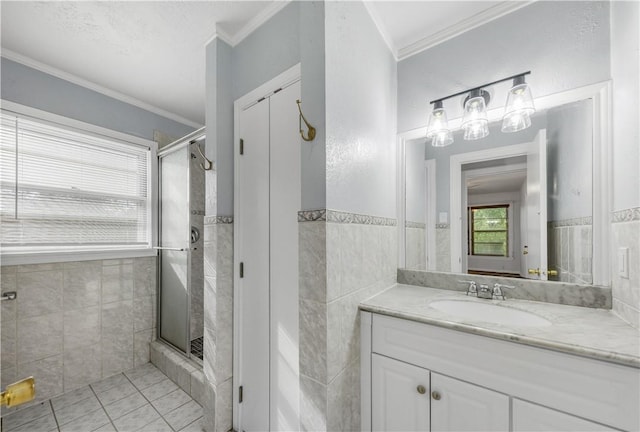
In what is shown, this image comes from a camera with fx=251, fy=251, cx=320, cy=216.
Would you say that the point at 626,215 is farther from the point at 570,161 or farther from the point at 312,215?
the point at 312,215

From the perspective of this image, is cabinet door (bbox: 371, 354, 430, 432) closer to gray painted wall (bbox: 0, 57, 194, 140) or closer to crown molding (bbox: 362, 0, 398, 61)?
crown molding (bbox: 362, 0, 398, 61)

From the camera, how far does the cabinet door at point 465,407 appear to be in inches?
35.6

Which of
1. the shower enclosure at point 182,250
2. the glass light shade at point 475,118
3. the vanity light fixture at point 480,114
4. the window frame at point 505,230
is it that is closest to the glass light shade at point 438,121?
the vanity light fixture at point 480,114

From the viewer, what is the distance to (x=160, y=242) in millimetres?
2428

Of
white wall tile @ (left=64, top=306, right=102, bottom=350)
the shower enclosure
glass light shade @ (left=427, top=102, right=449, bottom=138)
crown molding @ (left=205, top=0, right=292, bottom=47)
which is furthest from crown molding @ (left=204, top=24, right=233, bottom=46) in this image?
white wall tile @ (left=64, top=306, right=102, bottom=350)

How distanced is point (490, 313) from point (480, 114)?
3.58 feet

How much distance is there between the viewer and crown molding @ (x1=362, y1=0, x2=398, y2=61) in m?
1.37

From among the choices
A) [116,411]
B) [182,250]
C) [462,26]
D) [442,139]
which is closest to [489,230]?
[442,139]

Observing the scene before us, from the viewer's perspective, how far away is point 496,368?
91 centimetres

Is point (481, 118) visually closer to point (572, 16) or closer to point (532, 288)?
point (572, 16)

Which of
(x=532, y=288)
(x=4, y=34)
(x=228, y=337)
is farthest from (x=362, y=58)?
(x=4, y=34)

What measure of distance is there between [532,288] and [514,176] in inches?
24.4

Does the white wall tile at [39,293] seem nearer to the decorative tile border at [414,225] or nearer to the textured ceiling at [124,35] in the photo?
the textured ceiling at [124,35]

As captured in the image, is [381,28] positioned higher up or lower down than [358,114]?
higher up
